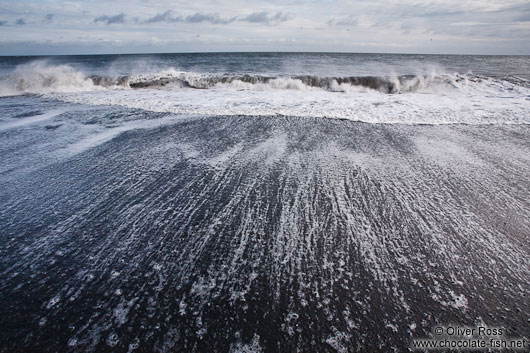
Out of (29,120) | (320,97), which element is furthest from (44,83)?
(320,97)

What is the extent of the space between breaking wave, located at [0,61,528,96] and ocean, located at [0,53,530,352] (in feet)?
34.0

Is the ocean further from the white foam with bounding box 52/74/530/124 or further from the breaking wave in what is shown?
the breaking wave

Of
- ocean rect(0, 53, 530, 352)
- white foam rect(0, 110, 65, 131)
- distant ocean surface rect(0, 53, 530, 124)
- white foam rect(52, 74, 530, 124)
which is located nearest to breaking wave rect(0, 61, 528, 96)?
distant ocean surface rect(0, 53, 530, 124)

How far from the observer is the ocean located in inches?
73.5

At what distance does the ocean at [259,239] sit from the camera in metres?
1.87

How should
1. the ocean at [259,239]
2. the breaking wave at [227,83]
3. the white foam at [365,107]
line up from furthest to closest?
the breaking wave at [227,83] → the white foam at [365,107] → the ocean at [259,239]

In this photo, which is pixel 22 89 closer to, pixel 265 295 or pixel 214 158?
pixel 214 158

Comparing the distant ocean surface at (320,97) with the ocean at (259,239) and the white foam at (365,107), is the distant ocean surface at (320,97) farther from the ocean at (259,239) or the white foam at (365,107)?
the ocean at (259,239)

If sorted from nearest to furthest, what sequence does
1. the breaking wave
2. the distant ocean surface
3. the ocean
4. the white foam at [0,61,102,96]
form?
1. the ocean
2. the distant ocean surface
3. the white foam at [0,61,102,96]
4. the breaking wave

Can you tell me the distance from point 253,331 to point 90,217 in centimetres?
236

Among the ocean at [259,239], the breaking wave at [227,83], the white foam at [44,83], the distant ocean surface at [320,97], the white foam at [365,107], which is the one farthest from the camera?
the breaking wave at [227,83]

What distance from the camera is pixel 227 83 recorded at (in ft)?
59.4

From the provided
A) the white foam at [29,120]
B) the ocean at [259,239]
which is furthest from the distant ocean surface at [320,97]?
the ocean at [259,239]

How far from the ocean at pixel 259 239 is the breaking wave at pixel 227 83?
10355 millimetres
